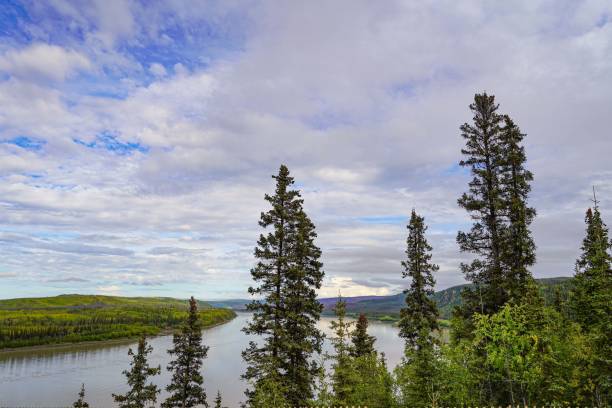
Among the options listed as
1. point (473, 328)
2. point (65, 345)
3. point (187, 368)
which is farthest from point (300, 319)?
point (65, 345)

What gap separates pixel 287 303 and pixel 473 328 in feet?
35.1

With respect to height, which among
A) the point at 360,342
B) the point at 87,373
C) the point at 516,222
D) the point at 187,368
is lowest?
the point at 87,373

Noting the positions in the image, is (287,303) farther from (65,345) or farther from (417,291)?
(65,345)

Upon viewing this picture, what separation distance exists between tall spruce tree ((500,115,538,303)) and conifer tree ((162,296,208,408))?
24.4m

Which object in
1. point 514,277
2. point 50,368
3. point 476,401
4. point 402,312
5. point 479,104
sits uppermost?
point 479,104

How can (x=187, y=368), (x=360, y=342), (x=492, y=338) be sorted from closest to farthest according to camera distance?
(x=492, y=338), (x=187, y=368), (x=360, y=342)

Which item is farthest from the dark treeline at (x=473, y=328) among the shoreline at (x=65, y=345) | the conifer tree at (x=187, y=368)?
the shoreline at (x=65, y=345)

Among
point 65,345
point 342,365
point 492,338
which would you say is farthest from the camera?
point 65,345

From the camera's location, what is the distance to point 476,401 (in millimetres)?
20125

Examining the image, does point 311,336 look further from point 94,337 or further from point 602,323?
point 94,337

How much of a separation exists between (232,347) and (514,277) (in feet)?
359

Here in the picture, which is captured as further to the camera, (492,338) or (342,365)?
(342,365)

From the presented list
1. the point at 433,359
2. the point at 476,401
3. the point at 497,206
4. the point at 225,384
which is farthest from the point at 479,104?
the point at 225,384

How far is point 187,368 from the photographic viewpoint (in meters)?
34.1
